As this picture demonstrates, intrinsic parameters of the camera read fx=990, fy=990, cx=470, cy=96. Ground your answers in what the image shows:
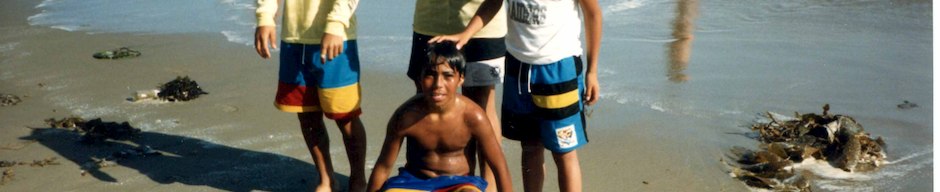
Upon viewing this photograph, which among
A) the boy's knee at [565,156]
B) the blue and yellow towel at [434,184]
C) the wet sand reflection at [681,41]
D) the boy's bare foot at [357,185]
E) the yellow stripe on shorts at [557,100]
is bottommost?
the wet sand reflection at [681,41]

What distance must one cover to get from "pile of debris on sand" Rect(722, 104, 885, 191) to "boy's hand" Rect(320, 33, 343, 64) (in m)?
1.89

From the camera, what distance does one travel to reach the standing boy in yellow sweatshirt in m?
3.88

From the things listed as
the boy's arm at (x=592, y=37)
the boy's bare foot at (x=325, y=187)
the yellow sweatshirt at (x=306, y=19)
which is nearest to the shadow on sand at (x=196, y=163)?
the boy's bare foot at (x=325, y=187)

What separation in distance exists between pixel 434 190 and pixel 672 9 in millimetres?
5979

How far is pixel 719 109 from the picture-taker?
5547mm

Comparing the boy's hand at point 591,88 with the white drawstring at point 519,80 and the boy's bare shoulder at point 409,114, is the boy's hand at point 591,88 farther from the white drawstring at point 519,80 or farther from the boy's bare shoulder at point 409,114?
the boy's bare shoulder at point 409,114

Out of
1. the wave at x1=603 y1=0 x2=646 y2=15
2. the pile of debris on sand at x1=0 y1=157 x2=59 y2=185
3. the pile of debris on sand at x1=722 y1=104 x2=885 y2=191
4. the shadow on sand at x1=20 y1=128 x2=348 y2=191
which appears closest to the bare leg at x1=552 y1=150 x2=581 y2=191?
the pile of debris on sand at x1=722 y1=104 x2=885 y2=191

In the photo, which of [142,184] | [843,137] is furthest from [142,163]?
[843,137]

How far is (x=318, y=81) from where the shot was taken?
4008 mm

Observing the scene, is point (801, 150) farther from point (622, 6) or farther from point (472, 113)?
point (622, 6)

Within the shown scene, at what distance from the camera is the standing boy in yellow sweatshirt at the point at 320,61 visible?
153 inches

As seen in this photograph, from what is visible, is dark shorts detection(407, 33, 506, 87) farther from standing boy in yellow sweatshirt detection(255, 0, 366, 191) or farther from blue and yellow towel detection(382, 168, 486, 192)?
blue and yellow towel detection(382, 168, 486, 192)

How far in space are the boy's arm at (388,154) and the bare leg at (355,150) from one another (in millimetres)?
525

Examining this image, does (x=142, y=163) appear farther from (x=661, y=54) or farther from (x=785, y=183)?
(x=661, y=54)
